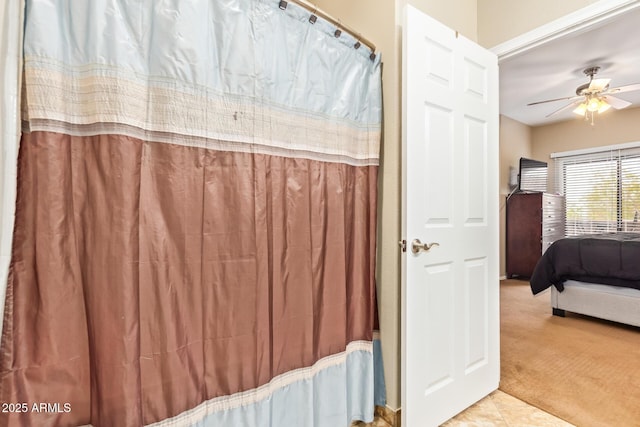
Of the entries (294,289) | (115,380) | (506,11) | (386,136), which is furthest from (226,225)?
(506,11)

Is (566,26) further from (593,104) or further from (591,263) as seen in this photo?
(593,104)

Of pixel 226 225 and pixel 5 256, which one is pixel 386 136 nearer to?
pixel 226 225

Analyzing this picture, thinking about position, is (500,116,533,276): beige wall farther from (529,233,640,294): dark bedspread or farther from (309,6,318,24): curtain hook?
(309,6,318,24): curtain hook

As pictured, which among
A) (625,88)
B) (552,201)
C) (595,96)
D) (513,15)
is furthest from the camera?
(552,201)

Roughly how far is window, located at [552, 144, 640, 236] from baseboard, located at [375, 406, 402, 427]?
574cm

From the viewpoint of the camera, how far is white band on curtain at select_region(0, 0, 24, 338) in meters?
Answer: 0.79

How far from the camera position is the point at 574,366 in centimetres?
225

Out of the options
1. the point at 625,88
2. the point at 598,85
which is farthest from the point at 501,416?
the point at 598,85

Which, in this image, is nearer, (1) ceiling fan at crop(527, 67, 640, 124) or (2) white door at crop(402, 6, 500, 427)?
(2) white door at crop(402, 6, 500, 427)

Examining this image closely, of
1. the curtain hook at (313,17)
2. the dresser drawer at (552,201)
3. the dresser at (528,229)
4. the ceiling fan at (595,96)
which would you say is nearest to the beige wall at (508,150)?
the dresser at (528,229)

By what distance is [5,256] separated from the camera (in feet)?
2.62

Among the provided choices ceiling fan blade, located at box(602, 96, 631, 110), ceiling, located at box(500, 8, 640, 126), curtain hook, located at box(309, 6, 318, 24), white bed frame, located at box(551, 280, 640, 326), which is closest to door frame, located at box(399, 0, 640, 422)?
curtain hook, located at box(309, 6, 318, 24)

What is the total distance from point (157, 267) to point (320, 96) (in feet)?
3.22

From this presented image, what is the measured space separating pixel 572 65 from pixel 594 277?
2.36 m
